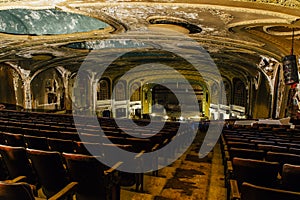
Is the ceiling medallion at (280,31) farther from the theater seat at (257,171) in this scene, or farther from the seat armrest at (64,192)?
the seat armrest at (64,192)

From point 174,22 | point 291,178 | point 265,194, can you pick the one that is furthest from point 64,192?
point 174,22

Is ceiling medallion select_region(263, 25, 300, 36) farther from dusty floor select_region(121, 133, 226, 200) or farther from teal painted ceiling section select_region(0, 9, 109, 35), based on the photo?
teal painted ceiling section select_region(0, 9, 109, 35)

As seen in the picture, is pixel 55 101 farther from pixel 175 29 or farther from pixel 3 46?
pixel 175 29

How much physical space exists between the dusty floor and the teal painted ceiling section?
16.6ft

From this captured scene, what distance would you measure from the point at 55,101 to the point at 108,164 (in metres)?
14.2

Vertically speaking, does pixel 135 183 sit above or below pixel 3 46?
below

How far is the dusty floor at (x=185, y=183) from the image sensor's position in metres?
3.23

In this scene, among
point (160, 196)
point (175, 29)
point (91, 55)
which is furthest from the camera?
point (91, 55)

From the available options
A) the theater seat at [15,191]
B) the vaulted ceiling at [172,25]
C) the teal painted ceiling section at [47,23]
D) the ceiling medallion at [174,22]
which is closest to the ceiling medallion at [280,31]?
the vaulted ceiling at [172,25]

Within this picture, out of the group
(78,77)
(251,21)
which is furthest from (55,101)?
(251,21)

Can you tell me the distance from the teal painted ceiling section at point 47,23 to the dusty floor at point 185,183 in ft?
16.6

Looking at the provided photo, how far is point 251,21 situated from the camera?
5375 millimetres

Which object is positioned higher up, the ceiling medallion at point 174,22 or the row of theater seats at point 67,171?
the ceiling medallion at point 174,22

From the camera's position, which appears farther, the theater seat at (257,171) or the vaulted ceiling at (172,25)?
the vaulted ceiling at (172,25)
